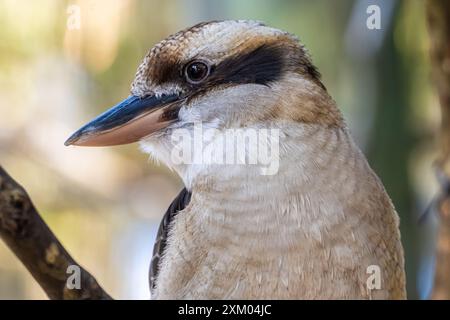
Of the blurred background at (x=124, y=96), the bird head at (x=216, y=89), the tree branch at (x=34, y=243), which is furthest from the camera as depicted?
the blurred background at (x=124, y=96)

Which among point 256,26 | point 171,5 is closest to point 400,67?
point 256,26

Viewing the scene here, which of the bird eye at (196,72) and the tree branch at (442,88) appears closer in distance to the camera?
the bird eye at (196,72)

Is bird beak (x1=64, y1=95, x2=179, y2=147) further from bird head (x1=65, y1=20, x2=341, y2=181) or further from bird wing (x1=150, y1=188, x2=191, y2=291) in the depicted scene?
bird wing (x1=150, y1=188, x2=191, y2=291)

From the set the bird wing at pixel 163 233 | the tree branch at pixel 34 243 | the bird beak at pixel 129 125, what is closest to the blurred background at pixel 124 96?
the bird beak at pixel 129 125

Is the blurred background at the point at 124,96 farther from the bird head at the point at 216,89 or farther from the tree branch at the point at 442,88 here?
the bird head at the point at 216,89

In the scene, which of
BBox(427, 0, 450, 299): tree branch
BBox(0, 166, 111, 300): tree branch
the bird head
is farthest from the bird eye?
BBox(427, 0, 450, 299): tree branch

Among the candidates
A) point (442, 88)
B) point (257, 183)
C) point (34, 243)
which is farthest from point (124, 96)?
point (34, 243)

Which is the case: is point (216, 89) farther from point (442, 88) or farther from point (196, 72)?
point (442, 88)
